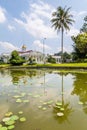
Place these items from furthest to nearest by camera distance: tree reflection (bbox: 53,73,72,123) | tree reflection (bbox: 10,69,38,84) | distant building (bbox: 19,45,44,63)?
1. distant building (bbox: 19,45,44,63)
2. tree reflection (bbox: 10,69,38,84)
3. tree reflection (bbox: 53,73,72,123)

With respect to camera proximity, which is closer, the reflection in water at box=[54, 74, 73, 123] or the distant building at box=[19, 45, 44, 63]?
the reflection in water at box=[54, 74, 73, 123]

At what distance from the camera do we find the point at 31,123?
212 inches

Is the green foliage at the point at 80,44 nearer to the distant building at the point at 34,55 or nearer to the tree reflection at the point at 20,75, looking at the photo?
the distant building at the point at 34,55

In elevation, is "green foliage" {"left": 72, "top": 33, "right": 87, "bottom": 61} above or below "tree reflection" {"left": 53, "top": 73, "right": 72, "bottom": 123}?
above

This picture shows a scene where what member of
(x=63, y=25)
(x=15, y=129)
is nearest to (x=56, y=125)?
(x=15, y=129)

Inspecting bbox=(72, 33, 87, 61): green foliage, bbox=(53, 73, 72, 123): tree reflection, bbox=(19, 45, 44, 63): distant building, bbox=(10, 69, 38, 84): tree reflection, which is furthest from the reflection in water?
bbox=(19, 45, 44, 63): distant building

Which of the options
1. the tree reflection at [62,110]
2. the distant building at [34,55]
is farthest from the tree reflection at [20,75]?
the distant building at [34,55]

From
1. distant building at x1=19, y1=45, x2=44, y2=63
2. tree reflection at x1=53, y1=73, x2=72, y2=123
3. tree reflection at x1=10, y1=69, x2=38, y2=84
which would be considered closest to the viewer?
tree reflection at x1=53, y1=73, x2=72, y2=123

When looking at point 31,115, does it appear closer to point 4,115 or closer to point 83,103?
point 4,115

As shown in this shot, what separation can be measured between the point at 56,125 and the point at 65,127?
26 cm

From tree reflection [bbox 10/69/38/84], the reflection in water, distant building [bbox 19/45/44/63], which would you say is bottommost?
the reflection in water

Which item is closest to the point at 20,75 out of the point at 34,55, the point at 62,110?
the point at 62,110

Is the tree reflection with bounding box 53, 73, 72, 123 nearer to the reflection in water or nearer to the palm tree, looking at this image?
the reflection in water

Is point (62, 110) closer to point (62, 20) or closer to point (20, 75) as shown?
point (20, 75)
